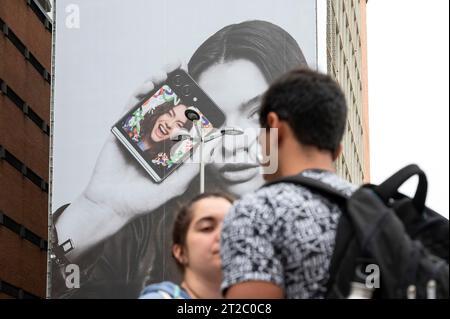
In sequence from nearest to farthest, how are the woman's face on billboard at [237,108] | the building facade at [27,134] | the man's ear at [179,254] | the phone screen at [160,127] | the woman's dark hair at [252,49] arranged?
1. the man's ear at [179,254]
2. the woman's face on billboard at [237,108]
3. the phone screen at [160,127]
4. the woman's dark hair at [252,49]
5. the building facade at [27,134]

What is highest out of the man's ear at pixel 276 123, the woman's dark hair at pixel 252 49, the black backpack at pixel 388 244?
the woman's dark hair at pixel 252 49

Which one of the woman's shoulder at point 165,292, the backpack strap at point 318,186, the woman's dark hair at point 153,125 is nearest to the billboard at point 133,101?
the woman's dark hair at point 153,125

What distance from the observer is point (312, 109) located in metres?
3.58

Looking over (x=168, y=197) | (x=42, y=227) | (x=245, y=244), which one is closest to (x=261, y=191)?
(x=245, y=244)

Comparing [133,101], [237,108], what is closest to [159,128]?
[133,101]

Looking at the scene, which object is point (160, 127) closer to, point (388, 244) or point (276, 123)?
point (276, 123)

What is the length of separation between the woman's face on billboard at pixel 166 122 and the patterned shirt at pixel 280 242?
4106 cm

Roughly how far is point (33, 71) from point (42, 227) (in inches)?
256

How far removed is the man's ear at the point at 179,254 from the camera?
4633mm

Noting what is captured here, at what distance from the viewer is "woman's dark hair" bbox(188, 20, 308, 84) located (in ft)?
148

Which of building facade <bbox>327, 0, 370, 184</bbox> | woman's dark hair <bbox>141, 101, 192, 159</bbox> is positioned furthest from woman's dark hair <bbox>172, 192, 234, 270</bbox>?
building facade <bbox>327, 0, 370, 184</bbox>

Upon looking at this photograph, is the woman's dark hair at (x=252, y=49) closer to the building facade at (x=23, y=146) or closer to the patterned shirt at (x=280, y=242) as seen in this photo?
the building facade at (x=23, y=146)
